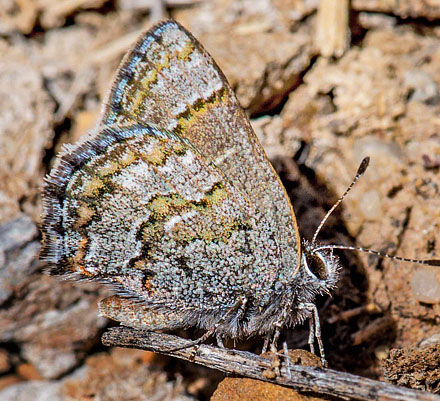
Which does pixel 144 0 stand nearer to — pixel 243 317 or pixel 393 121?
pixel 393 121

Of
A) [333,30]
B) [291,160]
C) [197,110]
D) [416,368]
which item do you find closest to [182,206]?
[197,110]

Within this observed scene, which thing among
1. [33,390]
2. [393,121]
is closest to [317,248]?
[393,121]

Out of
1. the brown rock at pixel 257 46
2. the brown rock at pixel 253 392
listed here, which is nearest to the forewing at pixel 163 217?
the brown rock at pixel 253 392

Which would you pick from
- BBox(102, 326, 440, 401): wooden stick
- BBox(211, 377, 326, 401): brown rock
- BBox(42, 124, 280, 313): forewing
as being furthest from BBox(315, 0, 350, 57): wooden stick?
BBox(211, 377, 326, 401): brown rock

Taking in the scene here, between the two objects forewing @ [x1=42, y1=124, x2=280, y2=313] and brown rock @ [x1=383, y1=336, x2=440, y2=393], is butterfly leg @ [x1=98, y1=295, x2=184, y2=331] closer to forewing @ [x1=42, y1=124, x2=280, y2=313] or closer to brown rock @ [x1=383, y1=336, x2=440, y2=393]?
forewing @ [x1=42, y1=124, x2=280, y2=313]

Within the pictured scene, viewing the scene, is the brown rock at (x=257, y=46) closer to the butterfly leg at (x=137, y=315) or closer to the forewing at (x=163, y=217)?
the forewing at (x=163, y=217)

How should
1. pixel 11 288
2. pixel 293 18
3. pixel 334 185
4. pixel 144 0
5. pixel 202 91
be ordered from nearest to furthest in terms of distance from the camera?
1. pixel 202 91
2. pixel 11 288
3. pixel 334 185
4. pixel 293 18
5. pixel 144 0

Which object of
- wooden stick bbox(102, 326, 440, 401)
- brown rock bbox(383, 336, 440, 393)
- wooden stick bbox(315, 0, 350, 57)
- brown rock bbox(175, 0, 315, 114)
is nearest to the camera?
wooden stick bbox(102, 326, 440, 401)
